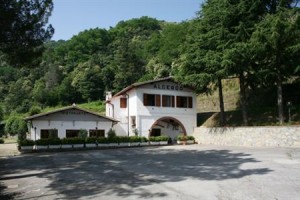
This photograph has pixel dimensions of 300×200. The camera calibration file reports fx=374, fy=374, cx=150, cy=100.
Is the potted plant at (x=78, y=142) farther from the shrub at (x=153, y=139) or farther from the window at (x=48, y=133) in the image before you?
the shrub at (x=153, y=139)

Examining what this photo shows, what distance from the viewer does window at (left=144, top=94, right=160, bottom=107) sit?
1574 inches

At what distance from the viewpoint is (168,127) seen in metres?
43.1

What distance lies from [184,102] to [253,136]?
11785mm

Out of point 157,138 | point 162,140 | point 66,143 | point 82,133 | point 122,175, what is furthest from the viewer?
point 162,140

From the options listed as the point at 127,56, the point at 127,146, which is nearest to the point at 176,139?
the point at 127,146

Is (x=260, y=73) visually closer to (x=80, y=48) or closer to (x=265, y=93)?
(x=265, y=93)

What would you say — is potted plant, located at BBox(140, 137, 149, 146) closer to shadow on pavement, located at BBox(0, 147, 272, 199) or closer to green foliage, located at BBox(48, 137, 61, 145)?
green foliage, located at BBox(48, 137, 61, 145)

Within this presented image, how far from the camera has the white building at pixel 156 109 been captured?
130ft

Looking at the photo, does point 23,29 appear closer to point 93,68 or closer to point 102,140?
point 102,140

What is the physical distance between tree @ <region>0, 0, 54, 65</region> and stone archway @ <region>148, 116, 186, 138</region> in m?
22.7

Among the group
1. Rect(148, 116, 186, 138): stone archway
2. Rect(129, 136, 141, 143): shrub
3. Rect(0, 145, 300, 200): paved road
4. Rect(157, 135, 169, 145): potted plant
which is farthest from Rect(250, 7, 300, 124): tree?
Rect(0, 145, 300, 200): paved road

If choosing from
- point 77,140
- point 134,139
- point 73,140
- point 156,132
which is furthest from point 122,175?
point 156,132

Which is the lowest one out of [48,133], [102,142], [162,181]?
[162,181]

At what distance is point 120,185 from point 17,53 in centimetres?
1037
